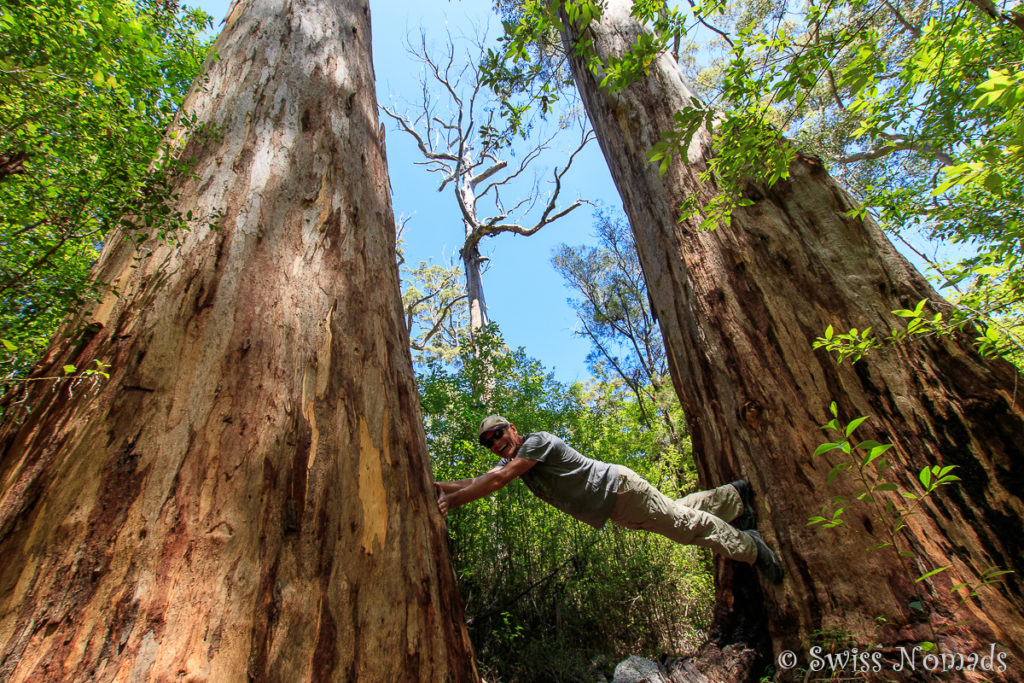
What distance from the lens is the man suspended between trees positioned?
7.66 feet

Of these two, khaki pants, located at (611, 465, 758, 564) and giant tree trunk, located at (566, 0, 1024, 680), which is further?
khaki pants, located at (611, 465, 758, 564)

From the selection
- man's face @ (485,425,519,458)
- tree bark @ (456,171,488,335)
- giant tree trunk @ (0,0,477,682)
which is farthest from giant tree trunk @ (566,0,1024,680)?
tree bark @ (456,171,488,335)

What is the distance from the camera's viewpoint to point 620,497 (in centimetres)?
265

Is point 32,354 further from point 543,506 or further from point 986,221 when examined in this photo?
point 986,221

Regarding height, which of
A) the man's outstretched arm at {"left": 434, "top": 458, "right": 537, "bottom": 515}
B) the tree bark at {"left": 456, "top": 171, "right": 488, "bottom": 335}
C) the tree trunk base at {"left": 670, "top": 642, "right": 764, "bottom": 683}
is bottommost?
the tree trunk base at {"left": 670, "top": 642, "right": 764, "bottom": 683}

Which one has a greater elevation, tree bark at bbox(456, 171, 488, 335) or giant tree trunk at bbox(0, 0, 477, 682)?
tree bark at bbox(456, 171, 488, 335)

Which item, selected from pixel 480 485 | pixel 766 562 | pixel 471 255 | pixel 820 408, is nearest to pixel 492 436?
pixel 480 485

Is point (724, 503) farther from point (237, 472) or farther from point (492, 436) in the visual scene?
point (237, 472)

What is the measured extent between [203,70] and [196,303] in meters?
1.56

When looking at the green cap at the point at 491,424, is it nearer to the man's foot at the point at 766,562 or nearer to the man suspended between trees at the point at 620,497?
the man suspended between trees at the point at 620,497

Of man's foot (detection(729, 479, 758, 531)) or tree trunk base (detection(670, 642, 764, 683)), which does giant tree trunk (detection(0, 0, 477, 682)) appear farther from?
man's foot (detection(729, 479, 758, 531))

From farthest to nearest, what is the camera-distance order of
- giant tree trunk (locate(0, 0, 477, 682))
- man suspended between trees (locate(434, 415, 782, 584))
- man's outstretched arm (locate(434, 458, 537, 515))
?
man suspended between trees (locate(434, 415, 782, 584)) → man's outstretched arm (locate(434, 458, 537, 515)) → giant tree trunk (locate(0, 0, 477, 682))

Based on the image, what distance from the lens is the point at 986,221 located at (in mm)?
Result: 2734

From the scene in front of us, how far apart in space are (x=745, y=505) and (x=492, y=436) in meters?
1.37
